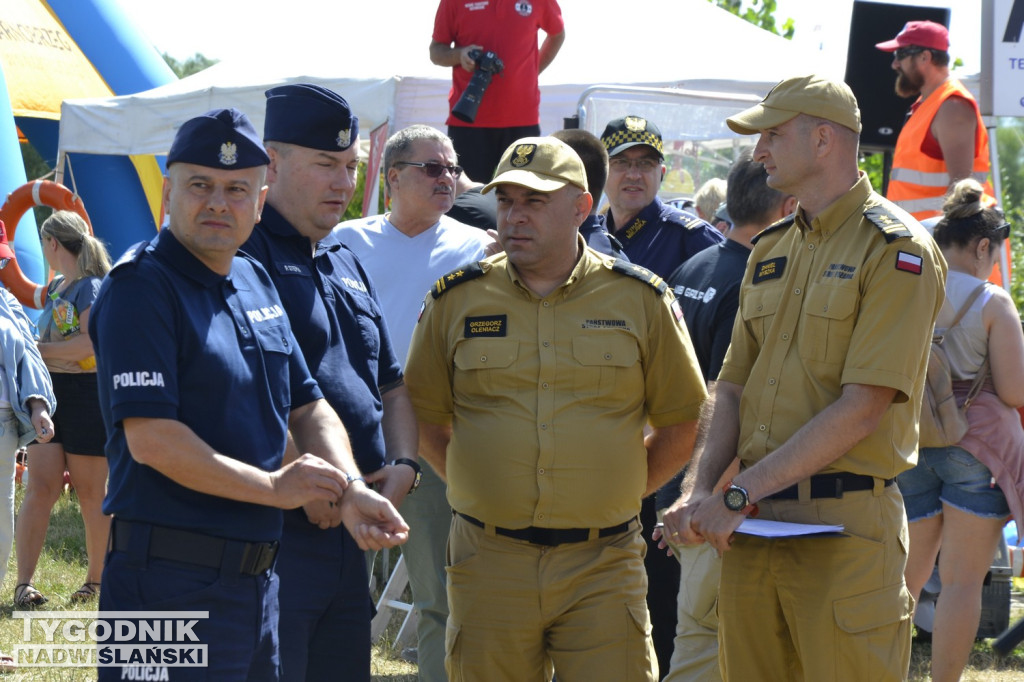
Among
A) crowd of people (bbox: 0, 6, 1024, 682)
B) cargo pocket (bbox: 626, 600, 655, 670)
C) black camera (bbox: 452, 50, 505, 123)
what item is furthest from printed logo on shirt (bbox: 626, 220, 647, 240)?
cargo pocket (bbox: 626, 600, 655, 670)

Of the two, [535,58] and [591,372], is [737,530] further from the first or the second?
[535,58]

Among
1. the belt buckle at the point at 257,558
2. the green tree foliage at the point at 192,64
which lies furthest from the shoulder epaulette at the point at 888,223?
the green tree foliage at the point at 192,64

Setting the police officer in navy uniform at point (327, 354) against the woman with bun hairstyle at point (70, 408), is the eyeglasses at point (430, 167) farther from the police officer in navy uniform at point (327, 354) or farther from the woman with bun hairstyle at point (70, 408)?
the woman with bun hairstyle at point (70, 408)

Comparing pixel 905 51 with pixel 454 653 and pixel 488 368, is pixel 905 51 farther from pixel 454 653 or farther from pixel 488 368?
pixel 454 653

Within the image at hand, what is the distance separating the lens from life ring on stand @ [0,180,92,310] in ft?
28.2

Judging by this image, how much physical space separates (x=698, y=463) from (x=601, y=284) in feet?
2.01

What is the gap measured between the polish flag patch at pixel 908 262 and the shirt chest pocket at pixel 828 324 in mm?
141

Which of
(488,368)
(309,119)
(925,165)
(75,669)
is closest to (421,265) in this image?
(488,368)

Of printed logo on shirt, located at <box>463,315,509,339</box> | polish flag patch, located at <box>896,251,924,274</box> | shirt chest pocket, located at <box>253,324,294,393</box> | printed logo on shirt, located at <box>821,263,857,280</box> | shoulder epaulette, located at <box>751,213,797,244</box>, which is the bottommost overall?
printed logo on shirt, located at <box>463,315,509,339</box>

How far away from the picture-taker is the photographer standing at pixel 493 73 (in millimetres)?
6758

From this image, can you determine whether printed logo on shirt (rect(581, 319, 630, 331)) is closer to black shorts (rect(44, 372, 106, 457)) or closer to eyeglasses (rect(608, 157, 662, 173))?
eyeglasses (rect(608, 157, 662, 173))

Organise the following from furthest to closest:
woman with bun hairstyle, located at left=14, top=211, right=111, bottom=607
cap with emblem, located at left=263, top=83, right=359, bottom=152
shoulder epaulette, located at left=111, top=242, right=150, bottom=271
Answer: woman with bun hairstyle, located at left=14, top=211, right=111, bottom=607 < cap with emblem, located at left=263, top=83, right=359, bottom=152 < shoulder epaulette, located at left=111, top=242, right=150, bottom=271

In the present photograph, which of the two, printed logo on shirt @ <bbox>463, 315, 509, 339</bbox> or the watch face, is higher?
printed logo on shirt @ <bbox>463, 315, 509, 339</bbox>

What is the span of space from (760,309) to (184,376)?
169cm
